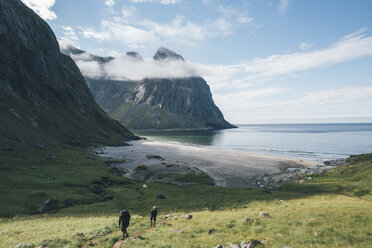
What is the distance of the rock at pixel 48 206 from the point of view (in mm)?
37931

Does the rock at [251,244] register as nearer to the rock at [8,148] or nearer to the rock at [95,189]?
the rock at [95,189]

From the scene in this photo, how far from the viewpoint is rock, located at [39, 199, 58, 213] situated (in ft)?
A: 124

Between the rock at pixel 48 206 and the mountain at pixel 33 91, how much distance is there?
6636cm

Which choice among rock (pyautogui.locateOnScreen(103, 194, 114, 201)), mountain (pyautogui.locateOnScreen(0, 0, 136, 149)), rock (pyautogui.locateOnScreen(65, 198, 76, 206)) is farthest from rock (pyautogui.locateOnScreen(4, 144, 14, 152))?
rock (pyautogui.locateOnScreen(103, 194, 114, 201))

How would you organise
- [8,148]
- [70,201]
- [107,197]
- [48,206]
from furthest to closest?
[8,148]
[107,197]
[70,201]
[48,206]

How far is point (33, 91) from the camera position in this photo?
156m

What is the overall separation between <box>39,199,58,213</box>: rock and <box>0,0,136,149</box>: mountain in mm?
66358

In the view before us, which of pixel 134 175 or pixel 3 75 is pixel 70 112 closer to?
pixel 3 75

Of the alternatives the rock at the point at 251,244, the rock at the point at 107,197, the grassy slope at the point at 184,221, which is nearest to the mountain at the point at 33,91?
the grassy slope at the point at 184,221

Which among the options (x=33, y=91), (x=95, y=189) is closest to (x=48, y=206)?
(x=95, y=189)

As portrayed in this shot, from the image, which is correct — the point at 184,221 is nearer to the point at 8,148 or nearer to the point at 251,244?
the point at 251,244

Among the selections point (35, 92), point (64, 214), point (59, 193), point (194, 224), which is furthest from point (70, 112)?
point (194, 224)

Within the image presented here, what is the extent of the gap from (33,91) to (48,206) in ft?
500

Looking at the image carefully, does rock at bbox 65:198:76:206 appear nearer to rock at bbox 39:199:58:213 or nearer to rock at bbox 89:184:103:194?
rock at bbox 39:199:58:213
